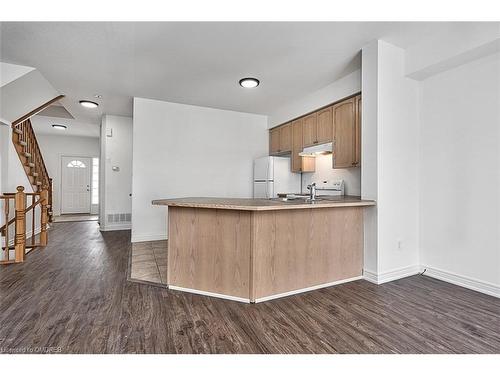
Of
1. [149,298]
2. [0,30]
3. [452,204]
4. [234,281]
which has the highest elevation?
[0,30]

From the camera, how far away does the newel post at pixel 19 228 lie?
358 centimetres

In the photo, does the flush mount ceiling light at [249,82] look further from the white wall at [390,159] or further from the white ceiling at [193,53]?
the white wall at [390,159]

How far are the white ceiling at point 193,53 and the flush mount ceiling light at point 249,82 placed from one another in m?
0.10

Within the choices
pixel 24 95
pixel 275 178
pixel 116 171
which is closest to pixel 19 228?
pixel 24 95

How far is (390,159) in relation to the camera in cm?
296

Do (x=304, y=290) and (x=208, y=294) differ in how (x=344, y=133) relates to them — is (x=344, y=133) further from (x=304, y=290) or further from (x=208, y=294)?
(x=208, y=294)

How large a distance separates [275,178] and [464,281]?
9.99ft

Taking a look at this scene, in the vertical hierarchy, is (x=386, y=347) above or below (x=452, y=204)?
below

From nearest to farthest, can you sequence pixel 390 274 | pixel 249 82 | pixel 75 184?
pixel 390 274, pixel 249 82, pixel 75 184

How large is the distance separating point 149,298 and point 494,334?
2.66 meters
